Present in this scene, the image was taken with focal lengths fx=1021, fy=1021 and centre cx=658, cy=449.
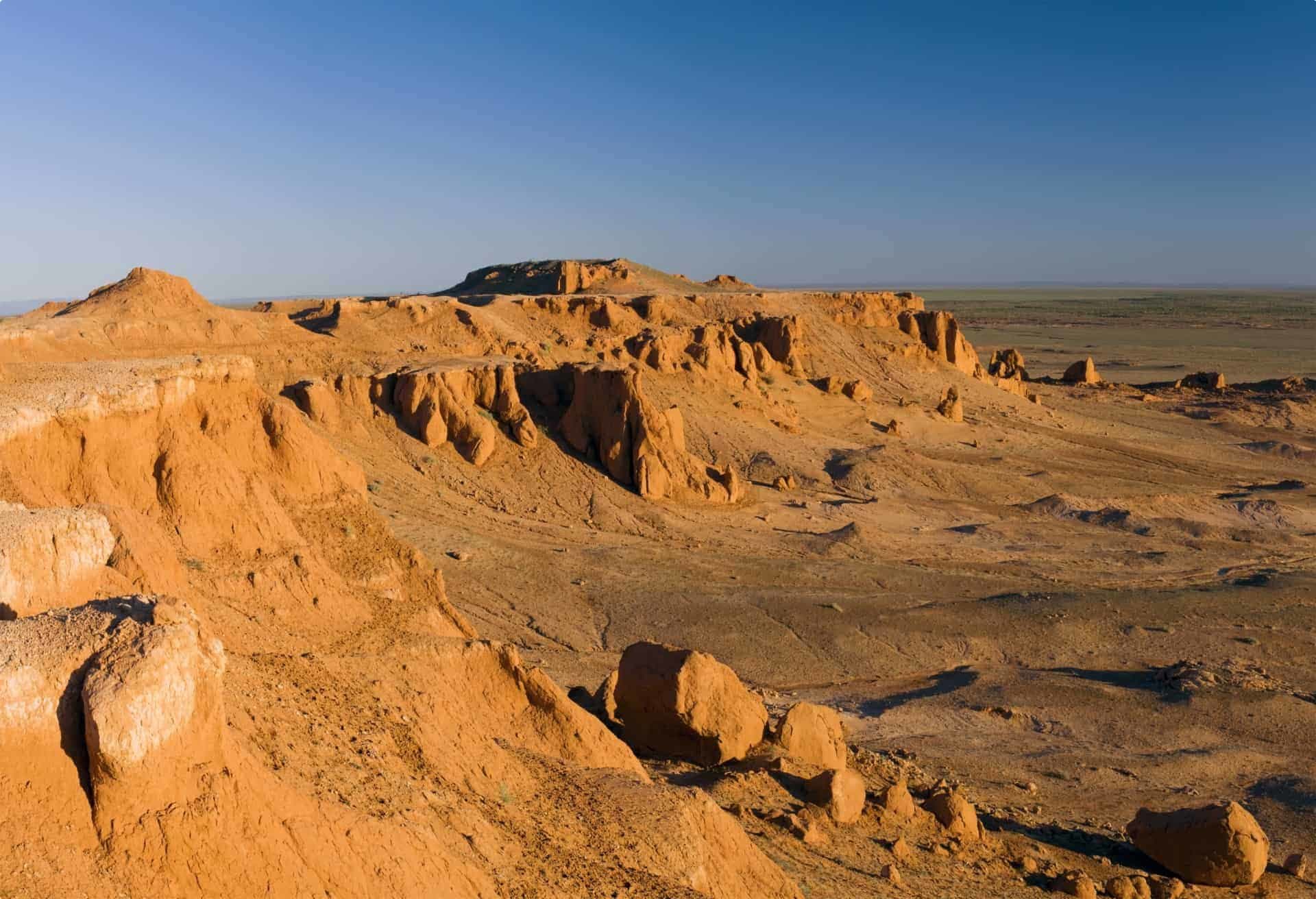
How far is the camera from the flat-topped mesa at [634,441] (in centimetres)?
2872

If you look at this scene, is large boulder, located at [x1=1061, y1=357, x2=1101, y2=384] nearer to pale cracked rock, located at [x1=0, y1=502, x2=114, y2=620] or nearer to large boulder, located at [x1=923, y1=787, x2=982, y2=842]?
large boulder, located at [x1=923, y1=787, x2=982, y2=842]

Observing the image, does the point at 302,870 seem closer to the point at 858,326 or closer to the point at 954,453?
the point at 954,453

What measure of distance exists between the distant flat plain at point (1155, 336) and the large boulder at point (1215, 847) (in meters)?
62.0

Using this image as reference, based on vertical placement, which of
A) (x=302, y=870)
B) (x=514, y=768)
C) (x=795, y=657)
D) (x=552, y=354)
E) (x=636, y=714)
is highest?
(x=552, y=354)

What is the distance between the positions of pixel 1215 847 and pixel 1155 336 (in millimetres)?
105601

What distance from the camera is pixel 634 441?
95.0 feet

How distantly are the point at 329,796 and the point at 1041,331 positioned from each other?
115330 millimetres

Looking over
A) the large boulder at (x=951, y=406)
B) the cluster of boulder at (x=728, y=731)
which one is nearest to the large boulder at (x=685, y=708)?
the cluster of boulder at (x=728, y=731)

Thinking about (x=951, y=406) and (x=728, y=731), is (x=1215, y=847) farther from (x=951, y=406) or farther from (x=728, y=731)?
(x=951, y=406)

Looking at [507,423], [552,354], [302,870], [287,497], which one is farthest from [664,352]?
[302,870]

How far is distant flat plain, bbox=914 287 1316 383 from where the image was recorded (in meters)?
76.4

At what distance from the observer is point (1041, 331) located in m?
112

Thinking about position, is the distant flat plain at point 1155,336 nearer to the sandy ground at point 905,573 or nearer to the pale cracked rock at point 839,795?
the sandy ground at point 905,573

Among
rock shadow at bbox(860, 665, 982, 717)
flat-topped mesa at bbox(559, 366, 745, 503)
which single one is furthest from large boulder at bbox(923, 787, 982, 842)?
flat-topped mesa at bbox(559, 366, 745, 503)
